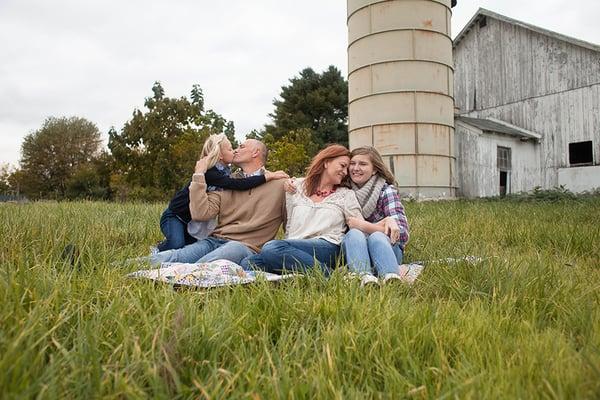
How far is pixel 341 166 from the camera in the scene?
3857 mm

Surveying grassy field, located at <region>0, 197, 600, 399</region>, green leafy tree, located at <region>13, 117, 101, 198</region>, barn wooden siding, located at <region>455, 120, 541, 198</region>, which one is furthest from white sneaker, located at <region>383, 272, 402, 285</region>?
green leafy tree, located at <region>13, 117, 101, 198</region>

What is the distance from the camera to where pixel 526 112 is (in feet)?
58.3

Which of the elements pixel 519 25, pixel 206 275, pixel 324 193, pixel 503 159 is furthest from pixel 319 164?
pixel 519 25

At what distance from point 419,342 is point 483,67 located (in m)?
19.7

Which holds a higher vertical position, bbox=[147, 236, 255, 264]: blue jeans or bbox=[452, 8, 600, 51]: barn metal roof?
bbox=[452, 8, 600, 51]: barn metal roof

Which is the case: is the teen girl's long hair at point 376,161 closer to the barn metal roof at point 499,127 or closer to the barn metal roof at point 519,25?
the barn metal roof at point 499,127

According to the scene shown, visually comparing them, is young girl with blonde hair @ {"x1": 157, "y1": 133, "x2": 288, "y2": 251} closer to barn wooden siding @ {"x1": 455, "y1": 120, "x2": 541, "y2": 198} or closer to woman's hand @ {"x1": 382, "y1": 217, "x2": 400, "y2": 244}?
woman's hand @ {"x1": 382, "y1": 217, "x2": 400, "y2": 244}

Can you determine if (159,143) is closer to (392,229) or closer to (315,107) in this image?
(315,107)

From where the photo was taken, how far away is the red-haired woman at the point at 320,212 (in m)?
3.40

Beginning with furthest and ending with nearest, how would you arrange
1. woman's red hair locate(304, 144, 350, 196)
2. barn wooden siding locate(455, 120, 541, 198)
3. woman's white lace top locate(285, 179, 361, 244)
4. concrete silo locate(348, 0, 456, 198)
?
barn wooden siding locate(455, 120, 541, 198) → concrete silo locate(348, 0, 456, 198) → woman's red hair locate(304, 144, 350, 196) → woman's white lace top locate(285, 179, 361, 244)

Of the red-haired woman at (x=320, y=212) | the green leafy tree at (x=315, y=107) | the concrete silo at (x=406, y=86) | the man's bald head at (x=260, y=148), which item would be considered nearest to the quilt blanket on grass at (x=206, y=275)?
the red-haired woman at (x=320, y=212)

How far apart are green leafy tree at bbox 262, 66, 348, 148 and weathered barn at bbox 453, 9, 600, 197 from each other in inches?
563

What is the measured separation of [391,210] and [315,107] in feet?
100

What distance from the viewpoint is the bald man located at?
12.7ft
